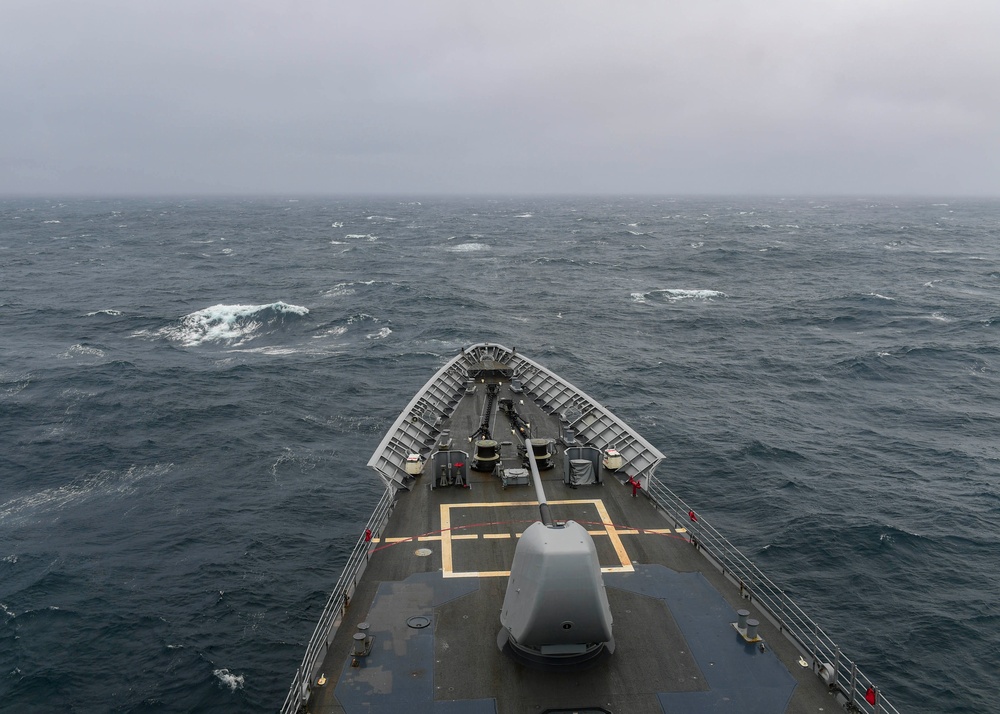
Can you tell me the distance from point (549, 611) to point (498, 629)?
334cm

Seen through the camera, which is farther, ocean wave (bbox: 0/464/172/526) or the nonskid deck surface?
ocean wave (bbox: 0/464/172/526)

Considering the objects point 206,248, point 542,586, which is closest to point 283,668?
point 542,586

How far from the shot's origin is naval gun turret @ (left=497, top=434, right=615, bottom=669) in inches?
680

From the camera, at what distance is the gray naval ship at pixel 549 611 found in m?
17.5

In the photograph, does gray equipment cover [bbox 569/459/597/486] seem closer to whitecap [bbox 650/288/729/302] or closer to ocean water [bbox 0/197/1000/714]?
ocean water [bbox 0/197/1000/714]

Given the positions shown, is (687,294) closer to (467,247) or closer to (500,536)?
(467,247)

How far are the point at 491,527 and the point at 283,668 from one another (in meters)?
10.4

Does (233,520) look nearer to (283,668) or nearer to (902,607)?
(283,668)

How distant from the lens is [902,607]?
103 ft

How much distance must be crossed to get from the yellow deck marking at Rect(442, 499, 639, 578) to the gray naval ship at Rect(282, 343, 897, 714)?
8 cm

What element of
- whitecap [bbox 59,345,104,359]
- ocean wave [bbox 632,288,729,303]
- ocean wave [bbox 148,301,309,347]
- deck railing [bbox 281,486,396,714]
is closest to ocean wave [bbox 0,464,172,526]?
deck railing [bbox 281,486,396,714]

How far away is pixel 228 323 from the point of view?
8431 centimetres

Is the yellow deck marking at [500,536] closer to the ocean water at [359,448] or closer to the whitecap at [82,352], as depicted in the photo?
the ocean water at [359,448]

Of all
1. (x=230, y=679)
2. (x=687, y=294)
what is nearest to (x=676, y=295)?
(x=687, y=294)
